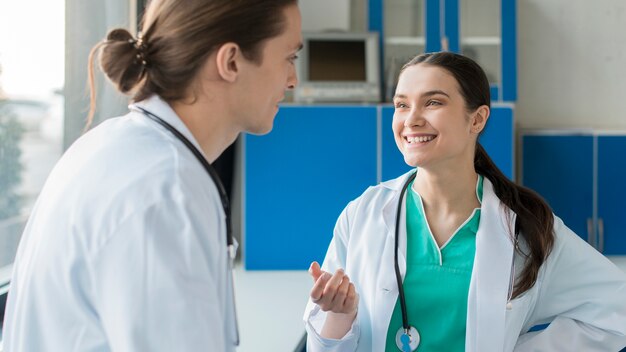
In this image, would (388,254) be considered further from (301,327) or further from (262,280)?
(262,280)

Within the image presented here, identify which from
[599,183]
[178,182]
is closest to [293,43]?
[178,182]

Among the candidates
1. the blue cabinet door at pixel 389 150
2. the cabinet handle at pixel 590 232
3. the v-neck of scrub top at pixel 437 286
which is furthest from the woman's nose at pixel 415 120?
the cabinet handle at pixel 590 232

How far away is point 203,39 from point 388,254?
95cm

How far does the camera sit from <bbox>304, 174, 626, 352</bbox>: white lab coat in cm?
165

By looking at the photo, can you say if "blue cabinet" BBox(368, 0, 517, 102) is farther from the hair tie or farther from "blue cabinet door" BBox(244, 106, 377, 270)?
the hair tie

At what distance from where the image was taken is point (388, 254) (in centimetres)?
177

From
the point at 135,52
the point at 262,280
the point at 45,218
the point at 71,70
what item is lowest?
the point at 262,280

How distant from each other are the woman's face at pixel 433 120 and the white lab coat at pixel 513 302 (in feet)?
0.59

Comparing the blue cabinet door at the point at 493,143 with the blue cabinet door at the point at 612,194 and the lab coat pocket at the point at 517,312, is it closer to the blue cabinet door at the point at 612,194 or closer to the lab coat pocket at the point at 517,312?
the blue cabinet door at the point at 612,194

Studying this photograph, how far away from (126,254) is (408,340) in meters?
0.98

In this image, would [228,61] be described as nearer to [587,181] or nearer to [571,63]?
[587,181]

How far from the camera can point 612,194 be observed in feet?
12.4

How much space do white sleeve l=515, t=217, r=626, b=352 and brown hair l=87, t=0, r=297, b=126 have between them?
1031 millimetres

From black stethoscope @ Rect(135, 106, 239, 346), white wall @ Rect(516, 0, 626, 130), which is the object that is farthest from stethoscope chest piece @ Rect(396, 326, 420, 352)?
white wall @ Rect(516, 0, 626, 130)
